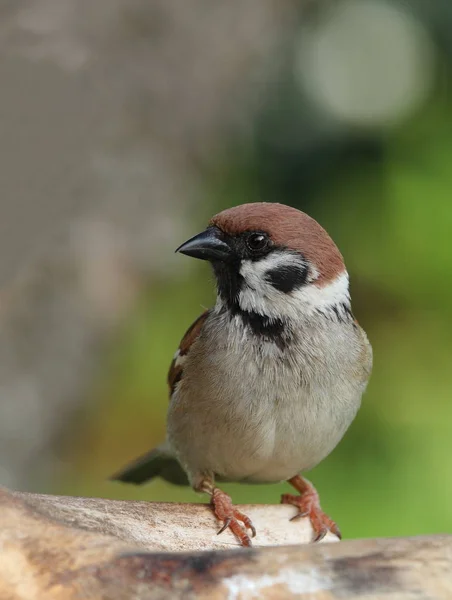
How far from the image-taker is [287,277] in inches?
92.0

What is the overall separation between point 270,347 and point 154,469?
0.91 m

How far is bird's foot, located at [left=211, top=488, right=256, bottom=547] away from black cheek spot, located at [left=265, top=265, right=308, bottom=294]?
0.58 m

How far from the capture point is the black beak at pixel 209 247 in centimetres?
232

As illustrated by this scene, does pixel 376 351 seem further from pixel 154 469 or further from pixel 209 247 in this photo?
pixel 209 247

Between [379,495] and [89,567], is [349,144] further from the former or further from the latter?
[89,567]

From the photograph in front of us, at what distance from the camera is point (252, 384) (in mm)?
2352

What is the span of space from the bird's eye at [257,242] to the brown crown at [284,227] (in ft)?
0.05

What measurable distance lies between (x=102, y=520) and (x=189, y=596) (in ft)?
1.62

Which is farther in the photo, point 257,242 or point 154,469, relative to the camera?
point 154,469

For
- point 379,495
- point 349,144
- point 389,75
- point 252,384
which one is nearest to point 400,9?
point 389,75

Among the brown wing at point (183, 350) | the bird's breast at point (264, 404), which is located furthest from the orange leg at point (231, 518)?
the brown wing at point (183, 350)

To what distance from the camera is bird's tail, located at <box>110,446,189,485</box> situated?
3.06 metres

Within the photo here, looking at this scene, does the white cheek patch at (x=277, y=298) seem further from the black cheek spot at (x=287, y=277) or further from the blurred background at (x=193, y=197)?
the blurred background at (x=193, y=197)

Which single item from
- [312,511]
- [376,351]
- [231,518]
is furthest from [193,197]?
[231,518]
